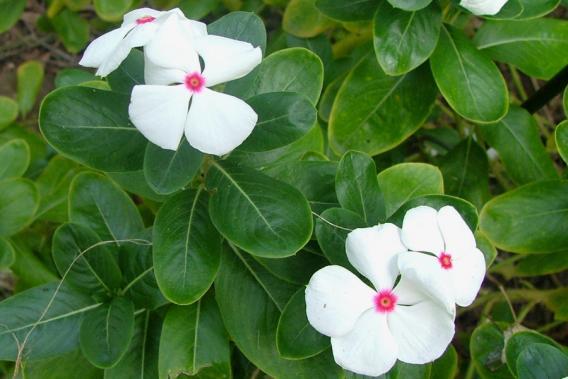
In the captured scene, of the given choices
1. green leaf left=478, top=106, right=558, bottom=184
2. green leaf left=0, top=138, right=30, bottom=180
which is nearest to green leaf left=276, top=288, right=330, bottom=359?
green leaf left=478, top=106, right=558, bottom=184

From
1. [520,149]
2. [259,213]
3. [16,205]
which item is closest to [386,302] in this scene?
[259,213]

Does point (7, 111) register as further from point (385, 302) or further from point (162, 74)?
point (385, 302)

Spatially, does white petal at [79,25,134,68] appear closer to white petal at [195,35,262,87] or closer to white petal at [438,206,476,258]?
white petal at [195,35,262,87]

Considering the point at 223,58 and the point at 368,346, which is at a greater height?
the point at 223,58

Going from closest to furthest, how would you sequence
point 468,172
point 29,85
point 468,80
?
point 468,80 → point 468,172 → point 29,85

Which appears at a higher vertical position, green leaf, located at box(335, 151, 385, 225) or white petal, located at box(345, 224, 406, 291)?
white petal, located at box(345, 224, 406, 291)

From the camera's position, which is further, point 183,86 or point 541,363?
point 541,363
